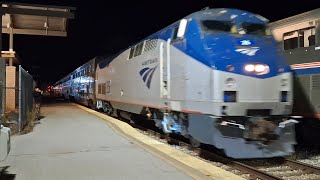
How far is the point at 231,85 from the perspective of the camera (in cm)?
991

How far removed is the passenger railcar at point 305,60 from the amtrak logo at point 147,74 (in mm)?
4201

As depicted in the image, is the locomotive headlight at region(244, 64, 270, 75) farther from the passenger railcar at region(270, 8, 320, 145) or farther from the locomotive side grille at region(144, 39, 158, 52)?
the locomotive side grille at region(144, 39, 158, 52)

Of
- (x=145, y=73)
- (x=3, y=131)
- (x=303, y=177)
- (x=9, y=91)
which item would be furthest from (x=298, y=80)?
Result: (x=9, y=91)

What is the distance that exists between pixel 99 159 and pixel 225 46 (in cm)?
391

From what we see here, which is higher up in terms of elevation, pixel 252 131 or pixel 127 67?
pixel 127 67

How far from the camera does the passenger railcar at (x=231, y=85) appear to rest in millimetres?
9938

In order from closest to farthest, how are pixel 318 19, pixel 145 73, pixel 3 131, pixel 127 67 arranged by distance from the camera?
pixel 3 131
pixel 318 19
pixel 145 73
pixel 127 67

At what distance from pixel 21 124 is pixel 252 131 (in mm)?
7800

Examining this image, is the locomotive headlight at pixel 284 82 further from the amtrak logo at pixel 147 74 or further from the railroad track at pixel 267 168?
the amtrak logo at pixel 147 74

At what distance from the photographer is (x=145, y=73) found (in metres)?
15.1

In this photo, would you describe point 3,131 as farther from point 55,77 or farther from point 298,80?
point 55,77

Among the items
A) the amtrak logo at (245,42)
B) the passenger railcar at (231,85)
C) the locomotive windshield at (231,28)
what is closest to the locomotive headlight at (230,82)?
the passenger railcar at (231,85)

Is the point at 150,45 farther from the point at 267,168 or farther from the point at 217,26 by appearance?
the point at 267,168

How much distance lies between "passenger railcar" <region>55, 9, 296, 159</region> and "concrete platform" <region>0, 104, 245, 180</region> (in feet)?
3.63
